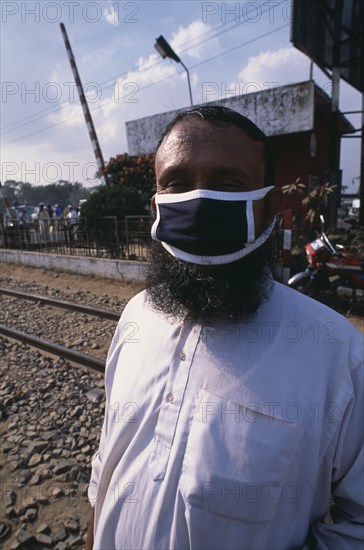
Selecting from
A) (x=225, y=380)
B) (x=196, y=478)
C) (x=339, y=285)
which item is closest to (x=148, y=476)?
(x=196, y=478)

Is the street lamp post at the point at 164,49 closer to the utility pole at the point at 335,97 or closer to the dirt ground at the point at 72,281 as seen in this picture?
the utility pole at the point at 335,97

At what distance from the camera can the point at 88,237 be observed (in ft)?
37.7

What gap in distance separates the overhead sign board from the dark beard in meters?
10.8

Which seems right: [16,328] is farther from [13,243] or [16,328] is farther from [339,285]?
[13,243]

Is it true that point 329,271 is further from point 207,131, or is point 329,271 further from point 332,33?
point 332,33

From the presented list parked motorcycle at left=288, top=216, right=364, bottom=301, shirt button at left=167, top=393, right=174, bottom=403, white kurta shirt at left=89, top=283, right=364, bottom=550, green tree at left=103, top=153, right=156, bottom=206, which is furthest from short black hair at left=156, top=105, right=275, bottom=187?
green tree at left=103, top=153, right=156, bottom=206

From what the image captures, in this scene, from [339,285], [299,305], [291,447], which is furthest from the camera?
[339,285]

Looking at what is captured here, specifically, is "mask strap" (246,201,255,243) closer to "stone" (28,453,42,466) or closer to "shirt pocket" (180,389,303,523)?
"shirt pocket" (180,389,303,523)

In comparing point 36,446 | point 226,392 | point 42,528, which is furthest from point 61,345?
point 226,392

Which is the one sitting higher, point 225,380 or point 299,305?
point 299,305

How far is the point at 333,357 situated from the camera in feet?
3.54

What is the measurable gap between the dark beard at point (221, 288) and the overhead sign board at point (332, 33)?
10835mm

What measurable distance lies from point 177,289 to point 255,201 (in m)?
0.40

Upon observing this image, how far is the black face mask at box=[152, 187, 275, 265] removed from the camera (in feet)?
3.77
